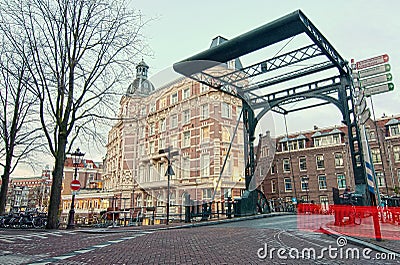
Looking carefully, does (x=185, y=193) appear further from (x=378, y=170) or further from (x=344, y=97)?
(x=378, y=170)

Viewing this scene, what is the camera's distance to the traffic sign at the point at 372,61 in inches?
213

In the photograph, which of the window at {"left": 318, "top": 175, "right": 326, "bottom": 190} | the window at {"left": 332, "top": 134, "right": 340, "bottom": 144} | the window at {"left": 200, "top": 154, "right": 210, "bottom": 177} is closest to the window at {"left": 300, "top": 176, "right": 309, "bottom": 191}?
the window at {"left": 318, "top": 175, "right": 326, "bottom": 190}

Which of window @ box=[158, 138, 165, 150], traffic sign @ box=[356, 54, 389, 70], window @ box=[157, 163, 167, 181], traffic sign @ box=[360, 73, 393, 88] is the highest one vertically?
traffic sign @ box=[356, 54, 389, 70]

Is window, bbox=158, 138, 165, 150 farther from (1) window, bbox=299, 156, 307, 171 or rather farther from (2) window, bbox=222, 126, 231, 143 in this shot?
Answer: (1) window, bbox=299, 156, 307, 171

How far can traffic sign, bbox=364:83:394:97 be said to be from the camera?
5318 millimetres

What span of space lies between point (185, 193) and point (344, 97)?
8.08m

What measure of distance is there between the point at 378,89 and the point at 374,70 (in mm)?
371

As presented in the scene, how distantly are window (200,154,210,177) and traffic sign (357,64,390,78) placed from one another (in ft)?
11.3

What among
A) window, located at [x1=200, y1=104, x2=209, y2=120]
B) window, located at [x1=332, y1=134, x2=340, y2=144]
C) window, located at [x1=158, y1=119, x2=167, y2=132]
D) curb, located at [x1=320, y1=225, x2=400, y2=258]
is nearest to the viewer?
curb, located at [x1=320, y1=225, x2=400, y2=258]

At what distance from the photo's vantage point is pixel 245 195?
1252cm

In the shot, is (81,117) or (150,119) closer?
(150,119)

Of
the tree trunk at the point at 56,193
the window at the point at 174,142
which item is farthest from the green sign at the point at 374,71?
the tree trunk at the point at 56,193

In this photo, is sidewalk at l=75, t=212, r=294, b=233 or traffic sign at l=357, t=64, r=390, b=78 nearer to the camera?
traffic sign at l=357, t=64, r=390, b=78

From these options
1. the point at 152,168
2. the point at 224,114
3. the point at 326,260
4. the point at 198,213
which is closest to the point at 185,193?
the point at 152,168
